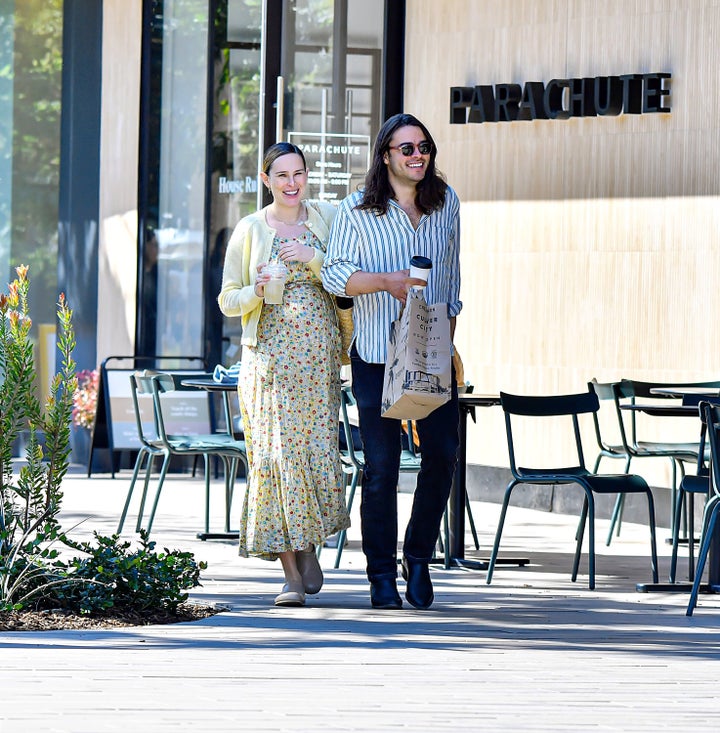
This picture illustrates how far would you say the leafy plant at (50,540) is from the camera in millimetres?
5637

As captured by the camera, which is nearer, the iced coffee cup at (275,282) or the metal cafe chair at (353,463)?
the iced coffee cup at (275,282)

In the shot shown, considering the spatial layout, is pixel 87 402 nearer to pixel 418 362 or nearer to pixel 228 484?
pixel 228 484

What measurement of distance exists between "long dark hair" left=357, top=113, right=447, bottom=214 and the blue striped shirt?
0.03 m

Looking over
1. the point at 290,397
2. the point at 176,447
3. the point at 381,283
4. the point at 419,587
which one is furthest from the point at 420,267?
the point at 176,447

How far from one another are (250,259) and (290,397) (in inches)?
21.2

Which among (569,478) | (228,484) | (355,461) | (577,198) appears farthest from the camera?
Answer: (577,198)

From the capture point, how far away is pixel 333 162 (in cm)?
1164

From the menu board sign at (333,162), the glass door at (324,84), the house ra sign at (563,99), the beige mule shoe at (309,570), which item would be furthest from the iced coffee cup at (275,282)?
the menu board sign at (333,162)

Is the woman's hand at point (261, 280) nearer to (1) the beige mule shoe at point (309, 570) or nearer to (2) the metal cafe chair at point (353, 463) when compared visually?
(1) the beige mule shoe at point (309, 570)

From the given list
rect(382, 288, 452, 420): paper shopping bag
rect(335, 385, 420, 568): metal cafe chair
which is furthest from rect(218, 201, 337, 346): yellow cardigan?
rect(335, 385, 420, 568): metal cafe chair

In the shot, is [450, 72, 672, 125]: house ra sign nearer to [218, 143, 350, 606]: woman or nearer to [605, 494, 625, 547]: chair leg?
[605, 494, 625, 547]: chair leg

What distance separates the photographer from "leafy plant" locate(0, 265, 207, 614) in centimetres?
564

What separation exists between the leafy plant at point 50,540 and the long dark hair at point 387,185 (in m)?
1.15

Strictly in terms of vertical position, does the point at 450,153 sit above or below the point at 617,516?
above
